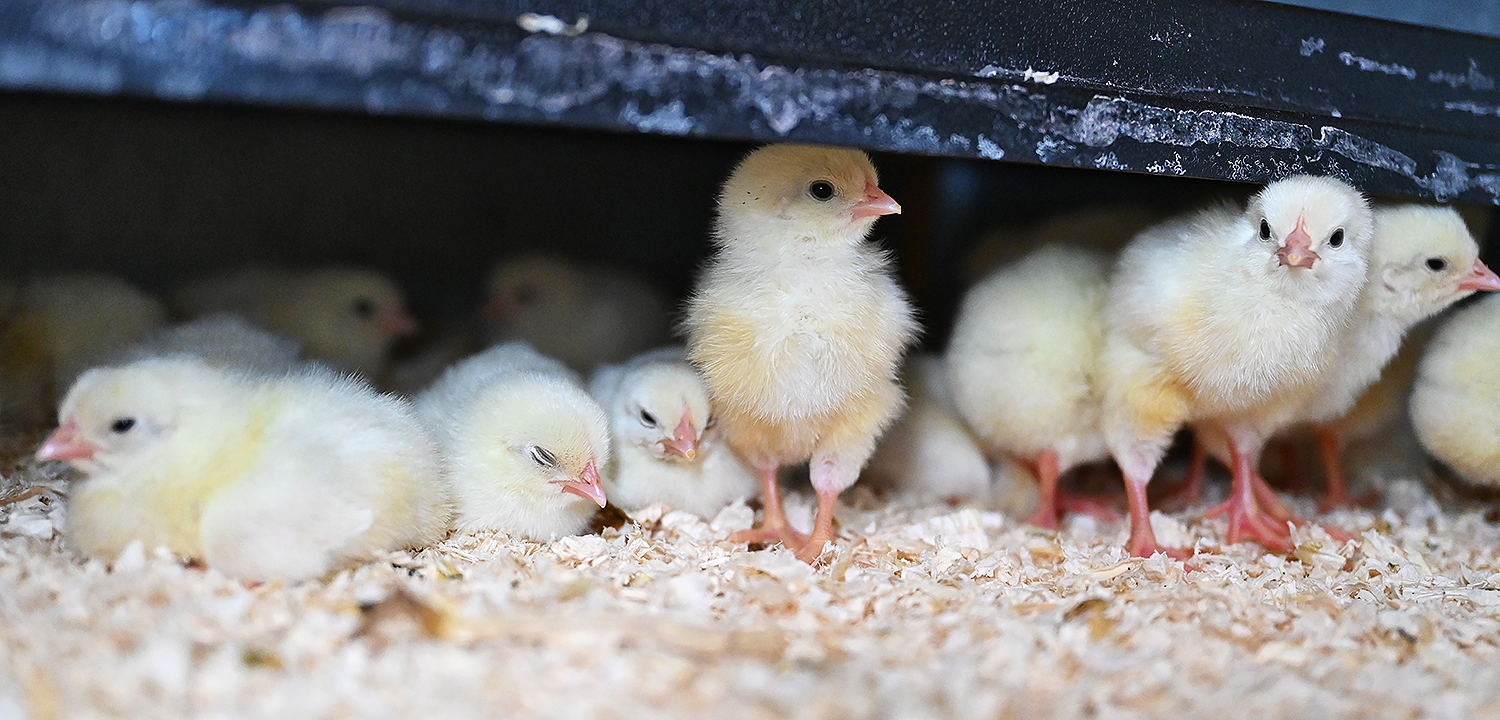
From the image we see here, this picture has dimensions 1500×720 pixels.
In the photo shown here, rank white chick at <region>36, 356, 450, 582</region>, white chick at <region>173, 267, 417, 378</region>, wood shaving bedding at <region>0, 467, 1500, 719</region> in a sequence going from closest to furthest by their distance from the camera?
Result: 1. wood shaving bedding at <region>0, 467, 1500, 719</region>
2. white chick at <region>36, 356, 450, 582</region>
3. white chick at <region>173, 267, 417, 378</region>

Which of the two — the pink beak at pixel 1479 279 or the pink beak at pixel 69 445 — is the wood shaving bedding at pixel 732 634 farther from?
the pink beak at pixel 1479 279

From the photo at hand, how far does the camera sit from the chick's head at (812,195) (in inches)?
96.7

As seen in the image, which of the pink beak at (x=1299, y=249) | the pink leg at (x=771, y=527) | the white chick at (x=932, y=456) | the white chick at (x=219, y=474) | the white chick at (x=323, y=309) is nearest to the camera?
the white chick at (x=219, y=474)

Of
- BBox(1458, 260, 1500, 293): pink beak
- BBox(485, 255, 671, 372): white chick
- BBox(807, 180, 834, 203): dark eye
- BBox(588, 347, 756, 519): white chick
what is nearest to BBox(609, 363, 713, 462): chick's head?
BBox(588, 347, 756, 519): white chick

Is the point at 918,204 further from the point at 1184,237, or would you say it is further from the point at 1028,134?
the point at 1028,134

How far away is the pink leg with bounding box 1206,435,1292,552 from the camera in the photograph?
2814 mm

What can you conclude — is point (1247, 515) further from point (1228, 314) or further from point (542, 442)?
point (542, 442)

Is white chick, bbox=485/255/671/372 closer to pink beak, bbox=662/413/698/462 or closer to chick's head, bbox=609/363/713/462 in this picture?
chick's head, bbox=609/363/713/462

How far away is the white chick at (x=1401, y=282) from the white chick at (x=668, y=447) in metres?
1.61

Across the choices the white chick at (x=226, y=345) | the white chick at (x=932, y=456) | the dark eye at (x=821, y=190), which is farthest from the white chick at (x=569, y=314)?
the dark eye at (x=821, y=190)

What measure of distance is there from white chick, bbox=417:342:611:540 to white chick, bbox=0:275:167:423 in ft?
4.10

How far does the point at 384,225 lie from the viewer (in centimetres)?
435

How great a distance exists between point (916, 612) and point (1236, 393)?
1.10m

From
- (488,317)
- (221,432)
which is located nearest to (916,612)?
(221,432)
